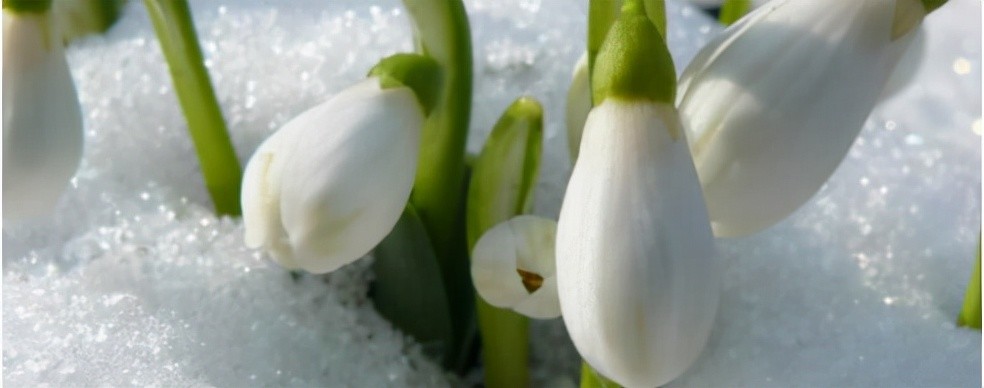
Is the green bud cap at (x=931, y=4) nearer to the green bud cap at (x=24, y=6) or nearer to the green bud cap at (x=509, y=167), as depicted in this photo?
the green bud cap at (x=509, y=167)

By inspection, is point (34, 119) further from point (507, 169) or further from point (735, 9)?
point (735, 9)

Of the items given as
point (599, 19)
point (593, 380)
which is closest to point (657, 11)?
point (599, 19)

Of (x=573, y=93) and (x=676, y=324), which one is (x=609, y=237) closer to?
(x=676, y=324)

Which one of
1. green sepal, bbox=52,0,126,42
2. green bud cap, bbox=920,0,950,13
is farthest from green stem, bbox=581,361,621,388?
green sepal, bbox=52,0,126,42

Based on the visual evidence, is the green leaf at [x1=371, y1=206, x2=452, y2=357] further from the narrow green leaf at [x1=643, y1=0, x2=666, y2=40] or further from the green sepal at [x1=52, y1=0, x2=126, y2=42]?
the green sepal at [x1=52, y1=0, x2=126, y2=42]

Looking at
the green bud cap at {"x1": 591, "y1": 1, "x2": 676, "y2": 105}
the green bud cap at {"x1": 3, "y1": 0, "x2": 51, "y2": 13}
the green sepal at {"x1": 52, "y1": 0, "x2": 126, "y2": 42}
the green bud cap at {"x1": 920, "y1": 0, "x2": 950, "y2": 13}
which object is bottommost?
the green sepal at {"x1": 52, "y1": 0, "x2": 126, "y2": 42}

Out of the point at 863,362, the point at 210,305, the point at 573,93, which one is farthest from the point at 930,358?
the point at 210,305
